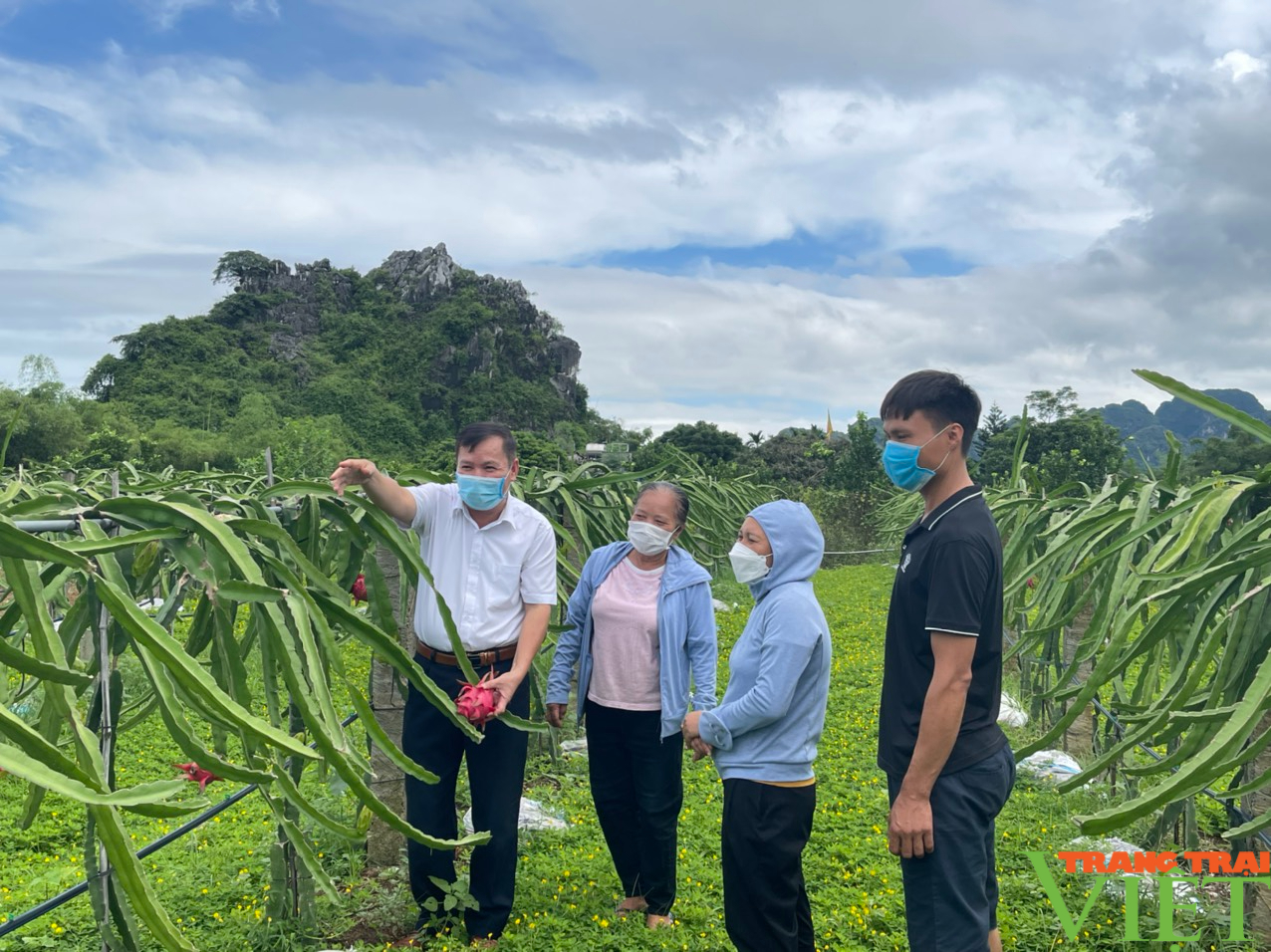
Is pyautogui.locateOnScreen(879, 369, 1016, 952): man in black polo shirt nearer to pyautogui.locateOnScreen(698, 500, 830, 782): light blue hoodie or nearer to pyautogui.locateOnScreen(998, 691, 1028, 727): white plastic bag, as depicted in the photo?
pyautogui.locateOnScreen(698, 500, 830, 782): light blue hoodie

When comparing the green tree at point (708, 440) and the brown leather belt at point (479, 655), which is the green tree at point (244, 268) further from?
the brown leather belt at point (479, 655)

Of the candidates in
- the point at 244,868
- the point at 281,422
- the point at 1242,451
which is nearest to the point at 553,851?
the point at 244,868

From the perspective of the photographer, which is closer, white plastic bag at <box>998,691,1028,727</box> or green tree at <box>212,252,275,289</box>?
white plastic bag at <box>998,691,1028,727</box>

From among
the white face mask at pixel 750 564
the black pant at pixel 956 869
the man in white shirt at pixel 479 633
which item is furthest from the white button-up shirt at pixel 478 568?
the black pant at pixel 956 869

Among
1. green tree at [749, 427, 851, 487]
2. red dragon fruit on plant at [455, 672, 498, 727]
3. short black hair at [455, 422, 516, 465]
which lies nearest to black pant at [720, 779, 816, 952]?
red dragon fruit on plant at [455, 672, 498, 727]

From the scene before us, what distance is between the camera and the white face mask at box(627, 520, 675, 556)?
2.77m

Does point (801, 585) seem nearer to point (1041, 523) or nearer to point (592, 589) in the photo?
point (592, 589)

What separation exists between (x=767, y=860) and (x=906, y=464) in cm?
100

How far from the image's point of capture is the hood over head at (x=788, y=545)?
7.73 feet

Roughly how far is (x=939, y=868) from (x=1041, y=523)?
219 centimetres

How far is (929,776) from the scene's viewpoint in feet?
5.88

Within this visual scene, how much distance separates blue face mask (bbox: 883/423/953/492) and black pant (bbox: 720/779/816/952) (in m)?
0.80

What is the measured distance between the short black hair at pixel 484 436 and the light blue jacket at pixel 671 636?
469mm

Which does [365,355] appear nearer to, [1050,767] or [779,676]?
[1050,767]
